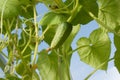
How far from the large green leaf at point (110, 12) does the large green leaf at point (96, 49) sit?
92 mm

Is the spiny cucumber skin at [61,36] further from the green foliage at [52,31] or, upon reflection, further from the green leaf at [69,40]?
the green leaf at [69,40]

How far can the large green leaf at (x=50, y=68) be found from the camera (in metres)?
0.70

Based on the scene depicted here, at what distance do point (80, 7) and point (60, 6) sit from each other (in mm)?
65

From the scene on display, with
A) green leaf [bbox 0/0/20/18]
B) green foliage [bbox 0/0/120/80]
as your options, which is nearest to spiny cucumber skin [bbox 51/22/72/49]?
green foliage [bbox 0/0/120/80]

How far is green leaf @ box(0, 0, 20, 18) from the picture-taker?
650 mm

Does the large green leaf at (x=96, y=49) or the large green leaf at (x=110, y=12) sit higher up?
the large green leaf at (x=110, y=12)

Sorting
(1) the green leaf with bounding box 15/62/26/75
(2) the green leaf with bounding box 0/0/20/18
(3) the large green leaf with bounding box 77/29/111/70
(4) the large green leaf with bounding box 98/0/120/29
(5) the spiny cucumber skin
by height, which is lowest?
(3) the large green leaf with bounding box 77/29/111/70

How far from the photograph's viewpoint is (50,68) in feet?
2.40

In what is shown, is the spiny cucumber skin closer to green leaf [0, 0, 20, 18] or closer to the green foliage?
the green foliage

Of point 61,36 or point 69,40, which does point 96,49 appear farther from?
point 61,36

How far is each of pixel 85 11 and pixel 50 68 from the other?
144mm

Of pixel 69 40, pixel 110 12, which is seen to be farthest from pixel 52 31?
pixel 110 12

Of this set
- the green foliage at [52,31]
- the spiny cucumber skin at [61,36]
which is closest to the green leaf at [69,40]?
the green foliage at [52,31]

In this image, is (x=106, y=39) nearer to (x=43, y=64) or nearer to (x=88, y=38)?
(x=88, y=38)
